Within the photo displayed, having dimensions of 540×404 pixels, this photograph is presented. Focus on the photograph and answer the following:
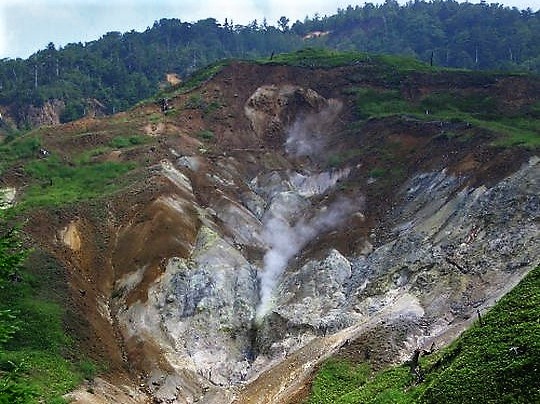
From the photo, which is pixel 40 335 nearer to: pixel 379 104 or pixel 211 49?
Result: pixel 379 104

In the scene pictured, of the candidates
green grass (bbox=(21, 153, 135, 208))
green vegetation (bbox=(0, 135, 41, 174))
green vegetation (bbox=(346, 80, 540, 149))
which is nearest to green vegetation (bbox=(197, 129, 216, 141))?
green grass (bbox=(21, 153, 135, 208))

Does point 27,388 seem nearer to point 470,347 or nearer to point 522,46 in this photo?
point 470,347

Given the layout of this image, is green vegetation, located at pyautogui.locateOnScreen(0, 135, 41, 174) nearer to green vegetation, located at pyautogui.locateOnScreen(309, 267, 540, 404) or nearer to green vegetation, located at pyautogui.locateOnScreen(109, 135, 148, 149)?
green vegetation, located at pyautogui.locateOnScreen(109, 135, 148, 149)

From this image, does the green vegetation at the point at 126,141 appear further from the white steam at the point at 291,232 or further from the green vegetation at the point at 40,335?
the green vegetation at the point at 40,335

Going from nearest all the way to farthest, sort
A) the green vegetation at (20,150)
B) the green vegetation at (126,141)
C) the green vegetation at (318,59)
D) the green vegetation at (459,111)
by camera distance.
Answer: the green vegetation at (459,111), the green vegetation at (20,150), the green vegetation at (126,141), the green vegetation at (318,59)

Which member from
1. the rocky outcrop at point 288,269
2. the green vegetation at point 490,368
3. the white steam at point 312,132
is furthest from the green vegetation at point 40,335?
the white steam at point 312,132

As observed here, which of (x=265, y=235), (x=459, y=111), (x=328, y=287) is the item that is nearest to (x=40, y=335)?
(x=328, y=287)

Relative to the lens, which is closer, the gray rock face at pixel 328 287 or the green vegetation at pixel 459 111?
the gray rock face at pixel 328 287
